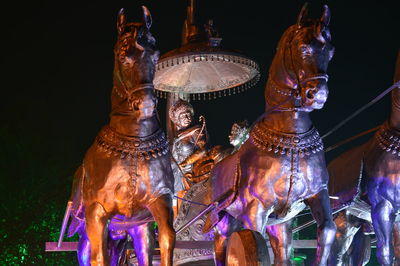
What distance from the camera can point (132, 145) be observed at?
12.4ft

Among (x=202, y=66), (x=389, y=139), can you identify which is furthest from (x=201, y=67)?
(x=389, y=139)

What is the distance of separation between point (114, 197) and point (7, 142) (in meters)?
6.26

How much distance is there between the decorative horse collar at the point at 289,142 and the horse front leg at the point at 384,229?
696mm

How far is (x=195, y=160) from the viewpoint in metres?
6.09

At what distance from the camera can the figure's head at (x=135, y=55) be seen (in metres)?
3.60

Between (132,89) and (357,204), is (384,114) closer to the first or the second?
(357,204)

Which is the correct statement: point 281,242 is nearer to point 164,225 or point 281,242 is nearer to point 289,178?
point 289,178

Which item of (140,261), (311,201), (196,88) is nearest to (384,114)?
(196,88)

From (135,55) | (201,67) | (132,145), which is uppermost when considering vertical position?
(201,67)

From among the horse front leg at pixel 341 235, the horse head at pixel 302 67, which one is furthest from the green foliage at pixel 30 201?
the horse head at pixel 302 67

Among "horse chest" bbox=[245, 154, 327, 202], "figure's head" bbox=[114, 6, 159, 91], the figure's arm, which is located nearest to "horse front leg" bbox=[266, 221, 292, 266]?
"horse chest" bbox=[245, 154, 327, 202]

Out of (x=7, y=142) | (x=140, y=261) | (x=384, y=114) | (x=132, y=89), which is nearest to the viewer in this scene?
(x=132, y=89)

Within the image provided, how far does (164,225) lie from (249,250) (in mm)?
541

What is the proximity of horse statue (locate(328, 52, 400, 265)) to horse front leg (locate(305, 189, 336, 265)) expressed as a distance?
580mm
